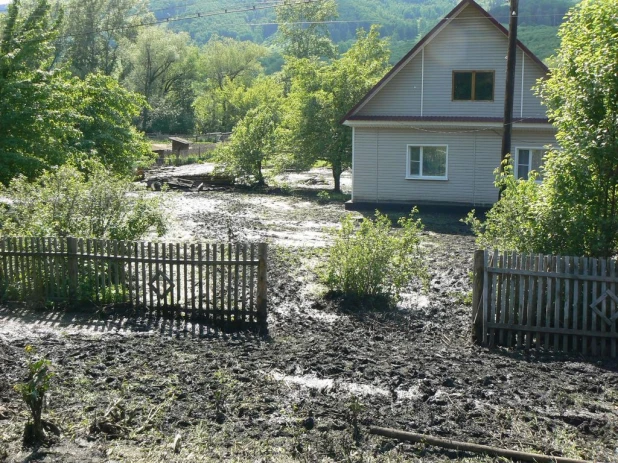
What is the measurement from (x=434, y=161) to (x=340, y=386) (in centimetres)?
2097

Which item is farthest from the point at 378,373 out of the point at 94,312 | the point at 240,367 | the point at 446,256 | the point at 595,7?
the point at 446,256

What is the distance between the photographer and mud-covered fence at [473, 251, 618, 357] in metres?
9.87

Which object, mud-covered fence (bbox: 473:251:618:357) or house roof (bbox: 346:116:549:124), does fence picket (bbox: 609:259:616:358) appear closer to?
mud-covered fence (bbox: 473:251:618:357)

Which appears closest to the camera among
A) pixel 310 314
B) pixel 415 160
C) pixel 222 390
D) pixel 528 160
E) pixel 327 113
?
pixel 222 390

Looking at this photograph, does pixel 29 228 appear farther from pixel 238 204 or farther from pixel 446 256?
pixel 238 204

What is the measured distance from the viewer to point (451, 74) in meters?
27.6

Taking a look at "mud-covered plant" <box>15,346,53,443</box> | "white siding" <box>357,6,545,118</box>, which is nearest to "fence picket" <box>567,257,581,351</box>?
"mud-covered plant" <box>15,346,53,443</box>

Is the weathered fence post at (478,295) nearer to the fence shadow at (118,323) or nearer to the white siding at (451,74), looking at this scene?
the fence shadow at (118,323)

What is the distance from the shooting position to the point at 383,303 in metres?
12.7

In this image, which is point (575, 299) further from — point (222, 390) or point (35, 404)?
point (35, 404)

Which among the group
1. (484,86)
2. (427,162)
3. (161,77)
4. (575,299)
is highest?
(161,77)

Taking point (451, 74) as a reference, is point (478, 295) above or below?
below

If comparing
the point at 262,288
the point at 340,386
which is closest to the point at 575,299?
the point at 340,386

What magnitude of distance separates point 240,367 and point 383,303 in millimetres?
4214
